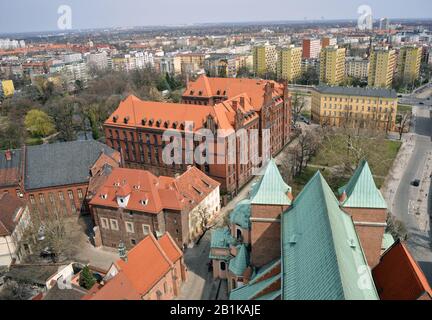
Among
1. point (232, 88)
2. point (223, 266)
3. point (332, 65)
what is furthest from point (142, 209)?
point (332, 65)

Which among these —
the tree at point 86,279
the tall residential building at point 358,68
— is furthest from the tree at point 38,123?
the tall residential building at point 358,68

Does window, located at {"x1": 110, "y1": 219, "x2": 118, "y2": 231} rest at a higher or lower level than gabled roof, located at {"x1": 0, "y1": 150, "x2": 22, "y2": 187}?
lower

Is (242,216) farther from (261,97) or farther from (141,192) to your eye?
(261,97)

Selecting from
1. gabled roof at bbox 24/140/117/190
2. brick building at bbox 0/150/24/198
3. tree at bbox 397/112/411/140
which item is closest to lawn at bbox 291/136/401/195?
tree at bbox 397/112/411/140

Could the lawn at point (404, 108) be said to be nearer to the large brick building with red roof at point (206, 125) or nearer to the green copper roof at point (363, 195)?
the large brick building with red roof at point (206, 125)

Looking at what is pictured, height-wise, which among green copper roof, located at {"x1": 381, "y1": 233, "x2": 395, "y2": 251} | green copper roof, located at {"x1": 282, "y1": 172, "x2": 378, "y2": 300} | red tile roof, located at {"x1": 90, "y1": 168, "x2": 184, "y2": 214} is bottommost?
green copper roof, located at {"x1": 381, "y1": 233, "x2": 395, "y2": 251}

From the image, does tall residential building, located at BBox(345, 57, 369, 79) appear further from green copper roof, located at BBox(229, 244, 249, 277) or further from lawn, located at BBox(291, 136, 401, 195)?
green copper roof, located at BBox(229, 244, 249, 277)

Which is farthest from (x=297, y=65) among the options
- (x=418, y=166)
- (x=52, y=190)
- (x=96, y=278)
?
(x=96, y=278)
